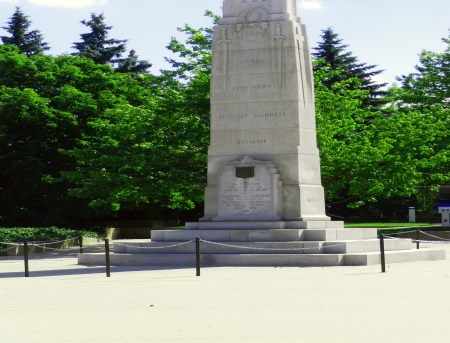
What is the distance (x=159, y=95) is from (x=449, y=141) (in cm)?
Answer: 1406

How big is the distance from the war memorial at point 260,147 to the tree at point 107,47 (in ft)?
118

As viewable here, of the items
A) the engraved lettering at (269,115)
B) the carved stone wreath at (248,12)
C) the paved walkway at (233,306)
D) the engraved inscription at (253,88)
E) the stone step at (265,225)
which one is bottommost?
the paved walkway at (233,306)

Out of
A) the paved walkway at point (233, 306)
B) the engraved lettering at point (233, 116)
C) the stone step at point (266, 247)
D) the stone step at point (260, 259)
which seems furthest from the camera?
the engraved lettering at point (233, 116)

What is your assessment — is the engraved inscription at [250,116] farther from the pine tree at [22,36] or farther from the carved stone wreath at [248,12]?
the pine tree at [22,36]

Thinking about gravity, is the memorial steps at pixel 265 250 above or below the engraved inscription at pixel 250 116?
below

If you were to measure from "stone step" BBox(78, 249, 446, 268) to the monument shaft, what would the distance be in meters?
2.22

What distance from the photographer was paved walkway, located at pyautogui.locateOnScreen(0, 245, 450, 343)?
369 inches

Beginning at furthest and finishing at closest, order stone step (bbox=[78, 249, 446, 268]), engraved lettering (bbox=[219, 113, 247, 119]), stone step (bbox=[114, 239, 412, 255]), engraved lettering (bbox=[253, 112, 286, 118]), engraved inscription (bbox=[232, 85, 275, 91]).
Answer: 1. engraved lettering (bbox=[219, 113, 247, 119])
2. engraved inscription (bbox=[232, 85, 275, 91])
3. engraved lettering (bbox=[253, 112, 286, 118])
4. stone step (bbox=[114, 239, 412, 255])
5. stone step (bbox=[78, 249, 446, 268])

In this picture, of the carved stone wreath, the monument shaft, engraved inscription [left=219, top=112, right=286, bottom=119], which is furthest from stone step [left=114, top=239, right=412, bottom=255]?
the carved stone wreath

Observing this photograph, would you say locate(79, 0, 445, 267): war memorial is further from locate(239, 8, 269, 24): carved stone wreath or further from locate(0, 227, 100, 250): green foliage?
locate(0, 227, 100, 250): green foliage

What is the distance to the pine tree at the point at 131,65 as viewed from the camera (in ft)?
189

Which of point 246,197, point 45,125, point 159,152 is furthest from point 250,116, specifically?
point 45,125

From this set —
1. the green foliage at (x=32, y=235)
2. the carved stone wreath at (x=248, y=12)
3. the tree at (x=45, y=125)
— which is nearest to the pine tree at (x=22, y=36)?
the tree at (x=45, y=125)

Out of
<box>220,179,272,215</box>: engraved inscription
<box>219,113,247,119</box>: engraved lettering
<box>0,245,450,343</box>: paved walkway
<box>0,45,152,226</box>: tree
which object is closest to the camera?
<box>0,245,450,343</box>: paved walkway
